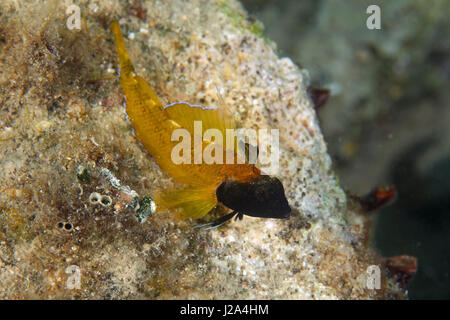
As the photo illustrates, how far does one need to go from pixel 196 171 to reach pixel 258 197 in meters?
0.62

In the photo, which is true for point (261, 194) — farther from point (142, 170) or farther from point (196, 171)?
point (142, 170)

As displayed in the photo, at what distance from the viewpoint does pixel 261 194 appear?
8.73 feet

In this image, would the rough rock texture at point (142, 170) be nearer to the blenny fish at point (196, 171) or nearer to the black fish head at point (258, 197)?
the blenny fish at point (196, 171)

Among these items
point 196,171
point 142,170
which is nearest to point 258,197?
point 196,171

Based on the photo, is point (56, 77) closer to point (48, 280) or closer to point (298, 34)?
point (48, 280)

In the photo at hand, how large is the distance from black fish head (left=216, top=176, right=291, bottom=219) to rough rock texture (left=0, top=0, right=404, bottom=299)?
16.8 inches

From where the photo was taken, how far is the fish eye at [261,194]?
2.64m

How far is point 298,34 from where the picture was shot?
883cm

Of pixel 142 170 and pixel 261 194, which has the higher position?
pixel 142 170

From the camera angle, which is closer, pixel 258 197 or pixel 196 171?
pixel 258 197

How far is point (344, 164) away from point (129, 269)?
310 inches

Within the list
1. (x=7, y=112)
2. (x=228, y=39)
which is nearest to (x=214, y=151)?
(x=228, y=39)

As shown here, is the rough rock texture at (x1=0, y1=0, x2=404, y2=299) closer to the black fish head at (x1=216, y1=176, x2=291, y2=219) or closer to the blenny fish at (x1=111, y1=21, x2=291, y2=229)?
the blenny fish at (x1=111, y1=21, x2=291, y2=229)

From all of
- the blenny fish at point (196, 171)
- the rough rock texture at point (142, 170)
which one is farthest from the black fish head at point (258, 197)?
the rough rock texture at point (142, 170)
